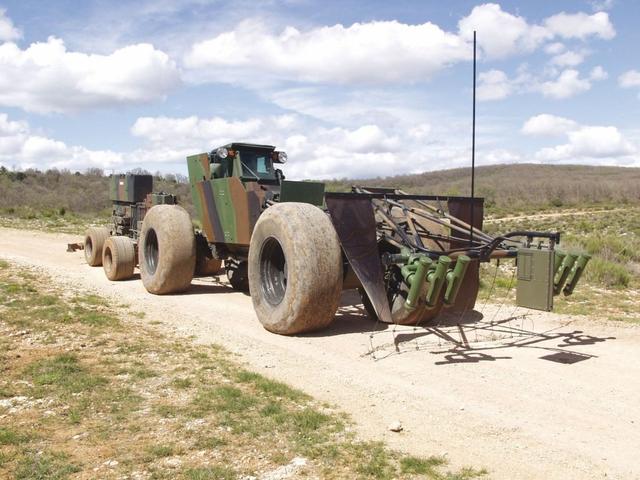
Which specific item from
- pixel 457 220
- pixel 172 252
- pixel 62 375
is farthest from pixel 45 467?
pixel 172 252

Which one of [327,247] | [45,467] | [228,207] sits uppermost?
[228,207]

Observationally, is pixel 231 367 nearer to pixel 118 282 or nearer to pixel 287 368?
pixel 287 368

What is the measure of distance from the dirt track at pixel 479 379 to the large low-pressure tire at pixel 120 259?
9.37 ft

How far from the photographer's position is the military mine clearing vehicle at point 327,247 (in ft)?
22.8

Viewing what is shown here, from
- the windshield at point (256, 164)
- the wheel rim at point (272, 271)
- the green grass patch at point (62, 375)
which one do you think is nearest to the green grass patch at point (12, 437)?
the green grass patch at point (62, 375)

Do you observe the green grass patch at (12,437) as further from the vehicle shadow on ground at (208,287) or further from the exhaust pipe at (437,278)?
the vehicle shadow on ground at (208,287)

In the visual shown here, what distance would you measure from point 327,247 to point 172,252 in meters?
4.28

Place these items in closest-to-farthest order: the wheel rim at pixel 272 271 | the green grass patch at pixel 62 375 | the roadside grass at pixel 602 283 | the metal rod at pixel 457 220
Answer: the green grass patch at pixel 62 375 < the metal rod at pixel 457 220 < the wheel rim at pixel 272 271 < the roadside grass at pixel 602 283

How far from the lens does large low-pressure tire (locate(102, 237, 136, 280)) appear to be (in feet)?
41.7

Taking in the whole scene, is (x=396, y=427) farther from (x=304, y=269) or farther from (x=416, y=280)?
(x=304, y=269)

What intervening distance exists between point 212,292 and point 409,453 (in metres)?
7.73

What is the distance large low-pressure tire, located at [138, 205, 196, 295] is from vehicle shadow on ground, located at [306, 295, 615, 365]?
323 centimetres

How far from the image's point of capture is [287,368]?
253 inches

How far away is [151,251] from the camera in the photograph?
12023 mm
